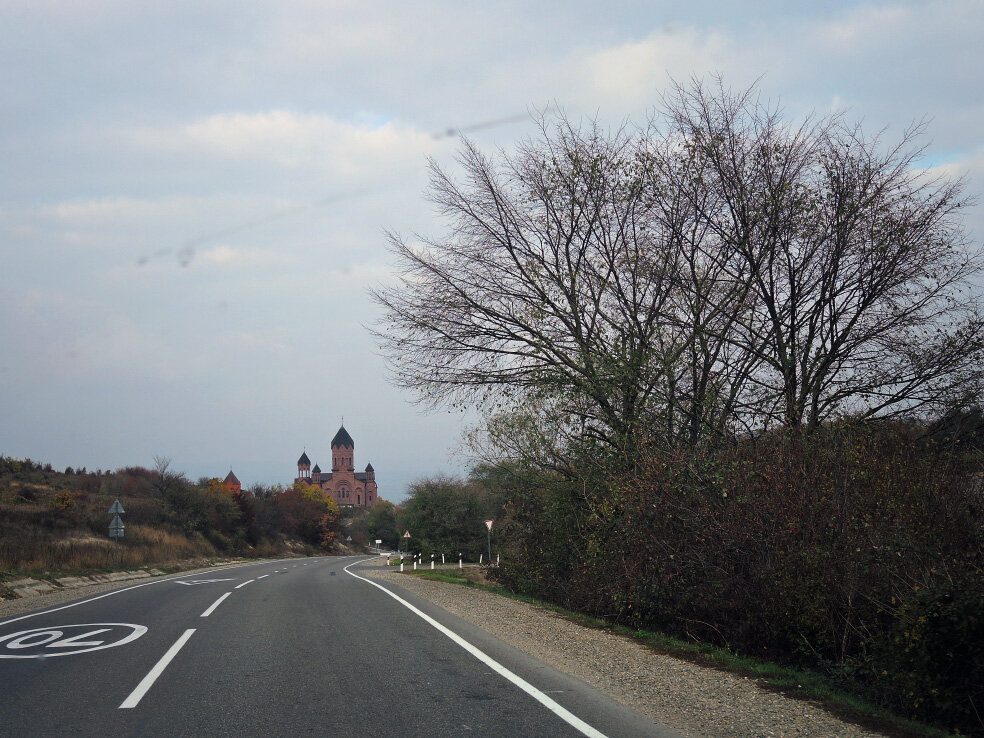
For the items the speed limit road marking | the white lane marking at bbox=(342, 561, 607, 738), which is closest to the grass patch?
the white lane marking at bbox=(342, 561, 607, 738)

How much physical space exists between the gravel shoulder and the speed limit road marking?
510 cm

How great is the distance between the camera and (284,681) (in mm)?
7109

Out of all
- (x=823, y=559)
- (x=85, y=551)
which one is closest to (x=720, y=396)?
(x=823, y=559)

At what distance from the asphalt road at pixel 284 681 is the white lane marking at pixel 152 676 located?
2cm

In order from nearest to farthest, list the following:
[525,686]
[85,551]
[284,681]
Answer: [525,686] → [284,681] → [85,551]

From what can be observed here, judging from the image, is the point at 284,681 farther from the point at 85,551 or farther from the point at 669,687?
the point at 85,551

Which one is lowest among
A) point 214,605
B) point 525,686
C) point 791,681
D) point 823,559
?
point 791,681

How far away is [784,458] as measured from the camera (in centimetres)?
956

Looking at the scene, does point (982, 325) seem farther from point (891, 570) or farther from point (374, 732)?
point (374, 732)

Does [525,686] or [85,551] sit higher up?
[85,551]

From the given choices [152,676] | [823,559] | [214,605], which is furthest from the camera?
[214,605]

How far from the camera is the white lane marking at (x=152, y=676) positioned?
246 inches

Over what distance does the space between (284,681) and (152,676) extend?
53.8 inches

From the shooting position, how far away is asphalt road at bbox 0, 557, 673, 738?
18.4ft
